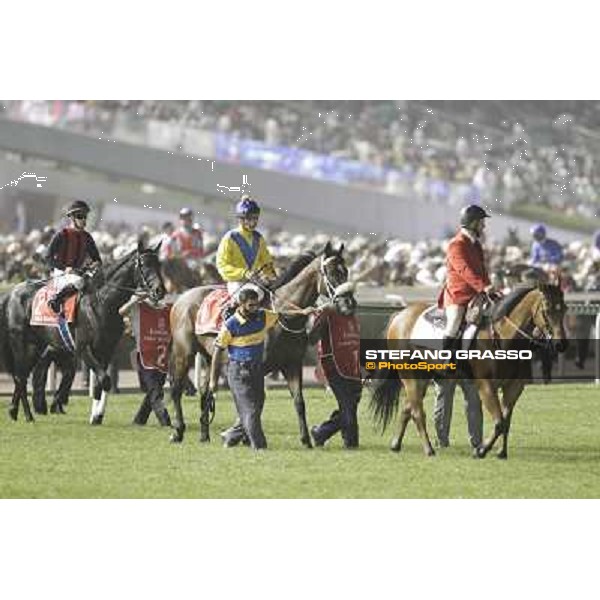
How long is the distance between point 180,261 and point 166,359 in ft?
4.31

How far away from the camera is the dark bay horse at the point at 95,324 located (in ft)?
47.5

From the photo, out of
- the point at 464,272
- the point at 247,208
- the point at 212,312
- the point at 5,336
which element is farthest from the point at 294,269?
the point at 5,336

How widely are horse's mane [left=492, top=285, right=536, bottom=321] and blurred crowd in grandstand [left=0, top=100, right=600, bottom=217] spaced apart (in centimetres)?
99

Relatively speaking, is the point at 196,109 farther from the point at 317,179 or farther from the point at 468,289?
the point at 468,289

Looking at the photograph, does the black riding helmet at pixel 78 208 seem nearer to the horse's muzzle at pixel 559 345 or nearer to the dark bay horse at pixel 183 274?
the dark bay horse at pixel 183 274

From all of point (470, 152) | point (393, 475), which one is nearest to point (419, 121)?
point (470, 152)

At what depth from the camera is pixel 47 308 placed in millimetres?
15359

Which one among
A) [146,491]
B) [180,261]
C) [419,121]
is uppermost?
[419,121]

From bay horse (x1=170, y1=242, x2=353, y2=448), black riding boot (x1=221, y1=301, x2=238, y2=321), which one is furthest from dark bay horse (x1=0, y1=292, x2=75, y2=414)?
black riding boot (x1=221, y1=301, x2=238, y2=321)

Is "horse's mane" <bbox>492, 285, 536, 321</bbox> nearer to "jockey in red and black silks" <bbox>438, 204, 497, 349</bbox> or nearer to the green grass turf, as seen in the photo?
"jockey in red and black silks" <bbox>438, 204, 497, 349</bbox>

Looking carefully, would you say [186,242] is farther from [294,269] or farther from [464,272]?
[464,272]

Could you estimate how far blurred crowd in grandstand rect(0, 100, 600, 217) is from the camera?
1345 cm

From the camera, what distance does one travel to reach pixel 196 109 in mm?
13438

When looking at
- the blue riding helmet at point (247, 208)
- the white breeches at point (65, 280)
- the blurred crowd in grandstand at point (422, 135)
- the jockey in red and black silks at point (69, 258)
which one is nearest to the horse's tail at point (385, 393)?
the blue riding helmet at point (247, 208)
